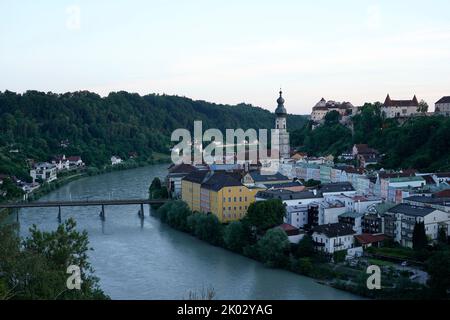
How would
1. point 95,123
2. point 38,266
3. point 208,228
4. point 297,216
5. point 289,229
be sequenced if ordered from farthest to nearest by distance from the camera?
point 95,123, point 208,228, point 297,216, point 289,229, point 38,266

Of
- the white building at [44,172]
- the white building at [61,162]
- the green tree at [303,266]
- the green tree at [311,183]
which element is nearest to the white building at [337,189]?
the green tree at [311,183]

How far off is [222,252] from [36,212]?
20.5 feet

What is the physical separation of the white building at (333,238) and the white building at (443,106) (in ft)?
37.1

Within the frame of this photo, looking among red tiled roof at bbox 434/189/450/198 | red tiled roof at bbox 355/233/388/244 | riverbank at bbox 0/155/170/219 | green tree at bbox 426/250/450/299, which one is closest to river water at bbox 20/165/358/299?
green tree at bbox 426/250/450/299

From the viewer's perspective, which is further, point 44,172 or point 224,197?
point 44,172

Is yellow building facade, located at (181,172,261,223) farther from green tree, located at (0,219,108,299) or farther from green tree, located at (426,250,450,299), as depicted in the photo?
green tree, located at (0,219,108,299)

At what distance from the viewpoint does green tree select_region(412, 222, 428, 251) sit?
8.91 m

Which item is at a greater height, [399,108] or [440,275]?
[399,108]

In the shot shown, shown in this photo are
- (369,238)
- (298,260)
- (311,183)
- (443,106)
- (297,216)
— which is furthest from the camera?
(443,106)

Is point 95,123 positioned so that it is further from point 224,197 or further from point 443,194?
point 443,194

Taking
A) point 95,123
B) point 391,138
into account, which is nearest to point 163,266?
point 391,138

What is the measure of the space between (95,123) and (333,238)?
2566 centimetres

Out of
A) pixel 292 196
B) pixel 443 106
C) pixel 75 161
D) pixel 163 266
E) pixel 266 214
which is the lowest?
pixel 163 266

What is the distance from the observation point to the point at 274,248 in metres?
9.17
